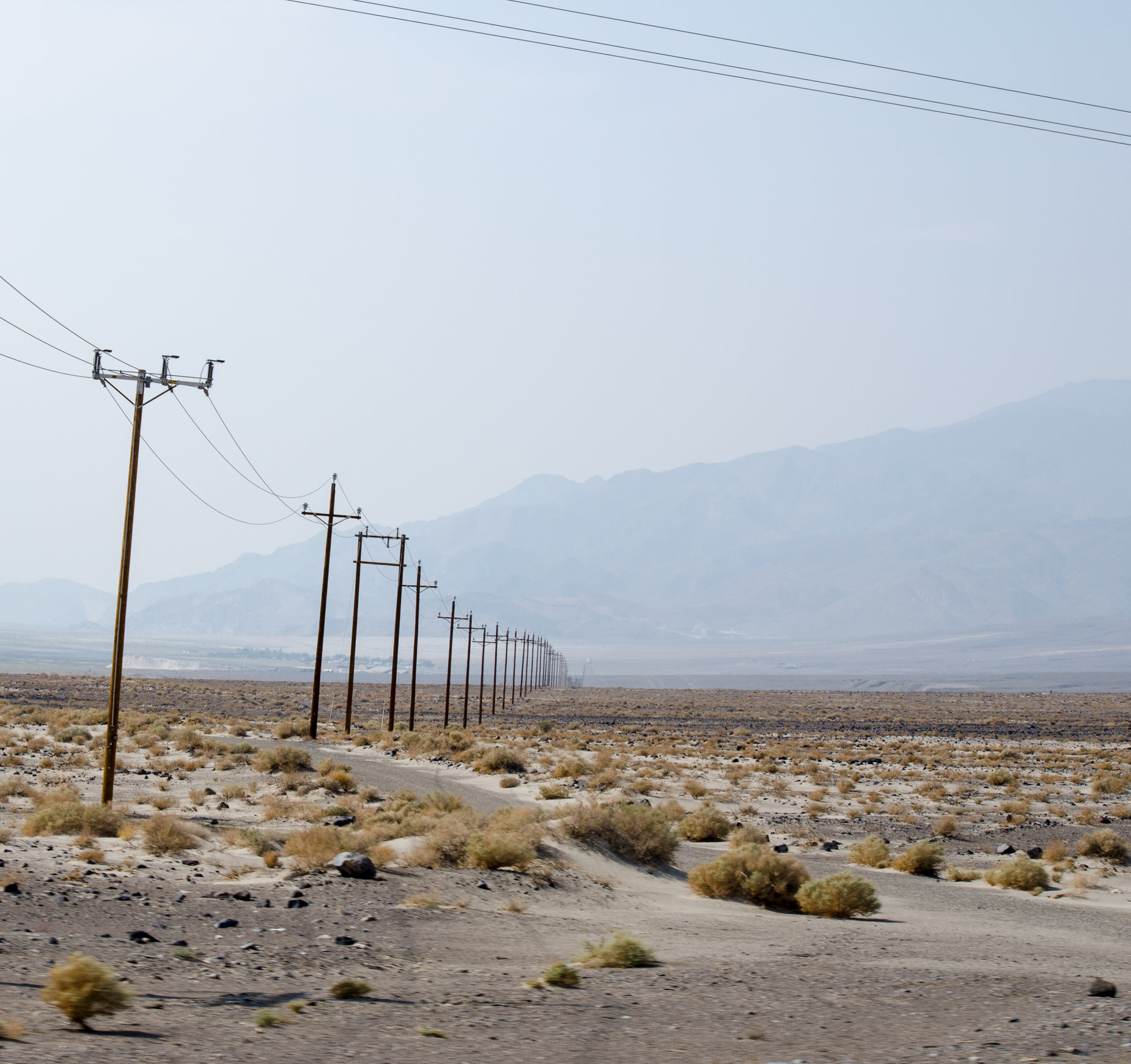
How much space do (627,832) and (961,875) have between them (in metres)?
6.64

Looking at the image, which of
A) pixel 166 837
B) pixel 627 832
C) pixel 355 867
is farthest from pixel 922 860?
pixel 166 837

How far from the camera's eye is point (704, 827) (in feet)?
84.8

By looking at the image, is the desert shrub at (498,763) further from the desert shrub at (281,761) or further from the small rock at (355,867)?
the small rock at (355,867)

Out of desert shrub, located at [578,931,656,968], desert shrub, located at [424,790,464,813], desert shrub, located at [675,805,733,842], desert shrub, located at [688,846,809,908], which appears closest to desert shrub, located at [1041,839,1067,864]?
desert shrub, located at [675,805,733,842]

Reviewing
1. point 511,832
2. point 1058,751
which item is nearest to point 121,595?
point 511,832

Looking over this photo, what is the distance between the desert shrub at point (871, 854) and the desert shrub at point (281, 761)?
1663cm

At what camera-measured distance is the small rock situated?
52.3 ft

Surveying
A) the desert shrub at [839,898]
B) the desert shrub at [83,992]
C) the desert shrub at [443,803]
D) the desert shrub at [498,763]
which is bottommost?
the desert shrub at [498,763]

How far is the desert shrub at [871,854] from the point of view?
22.8 metres

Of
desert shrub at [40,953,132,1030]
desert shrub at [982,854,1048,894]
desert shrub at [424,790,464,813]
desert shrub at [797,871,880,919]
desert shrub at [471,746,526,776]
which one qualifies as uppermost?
desert shrub at [40,953,132,1030]

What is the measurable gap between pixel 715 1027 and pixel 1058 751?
2132 inches

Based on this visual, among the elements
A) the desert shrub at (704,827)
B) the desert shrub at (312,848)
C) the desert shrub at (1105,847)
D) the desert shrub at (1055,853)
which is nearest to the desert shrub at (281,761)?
the desert shrub at (704,827)

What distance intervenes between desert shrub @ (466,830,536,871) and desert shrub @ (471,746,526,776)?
64.8 ft

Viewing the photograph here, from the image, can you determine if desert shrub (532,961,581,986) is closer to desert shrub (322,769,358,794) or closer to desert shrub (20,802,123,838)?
desert shrub (20,802,123,838)
